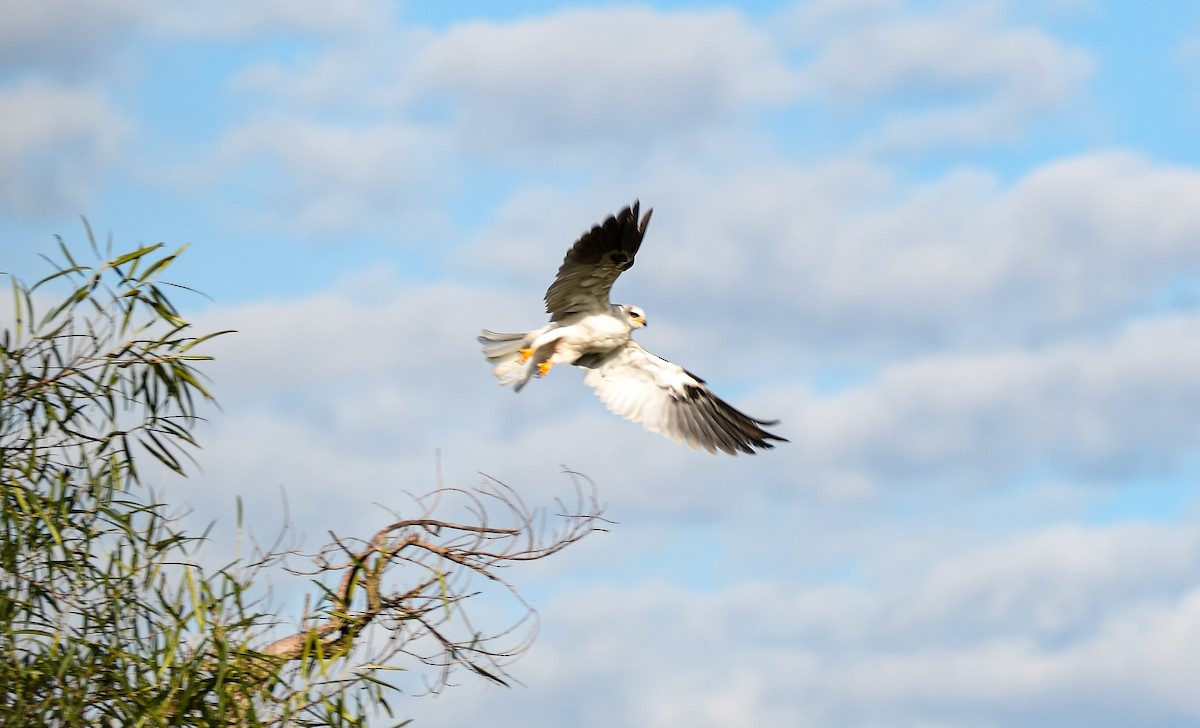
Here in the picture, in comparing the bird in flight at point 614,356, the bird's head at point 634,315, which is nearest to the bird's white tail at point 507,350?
the bird in flight at point 614,356

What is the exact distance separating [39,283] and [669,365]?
19.8 ft

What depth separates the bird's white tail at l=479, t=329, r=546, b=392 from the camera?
33.9ft

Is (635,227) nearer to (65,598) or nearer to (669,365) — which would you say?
(669,365)

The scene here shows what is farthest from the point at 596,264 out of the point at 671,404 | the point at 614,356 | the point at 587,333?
the point at 671,404

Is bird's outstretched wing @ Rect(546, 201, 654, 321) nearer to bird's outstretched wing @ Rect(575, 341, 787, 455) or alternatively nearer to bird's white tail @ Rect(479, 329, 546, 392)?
bird's white tail @ Rect(479, 329, 546, 392)

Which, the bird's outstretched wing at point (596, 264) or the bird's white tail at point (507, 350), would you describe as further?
the bird's white tail at point (507, 350)

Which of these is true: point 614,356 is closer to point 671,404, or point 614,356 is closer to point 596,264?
point 671,404

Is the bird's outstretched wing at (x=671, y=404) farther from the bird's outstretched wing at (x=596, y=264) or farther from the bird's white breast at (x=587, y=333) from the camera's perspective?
the bird's outstretched wing at (x=596, y=264)

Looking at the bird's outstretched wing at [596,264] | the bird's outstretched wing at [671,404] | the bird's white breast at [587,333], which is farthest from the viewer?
the bird's outstretched wing at [671,404]

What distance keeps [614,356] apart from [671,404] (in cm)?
70

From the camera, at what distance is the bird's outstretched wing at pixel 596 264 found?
9.63 meters

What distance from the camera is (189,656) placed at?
6.07 meters

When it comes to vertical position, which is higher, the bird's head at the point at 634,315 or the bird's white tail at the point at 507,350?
the bird's head at the point at 634,315

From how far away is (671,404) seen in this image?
11.7m
